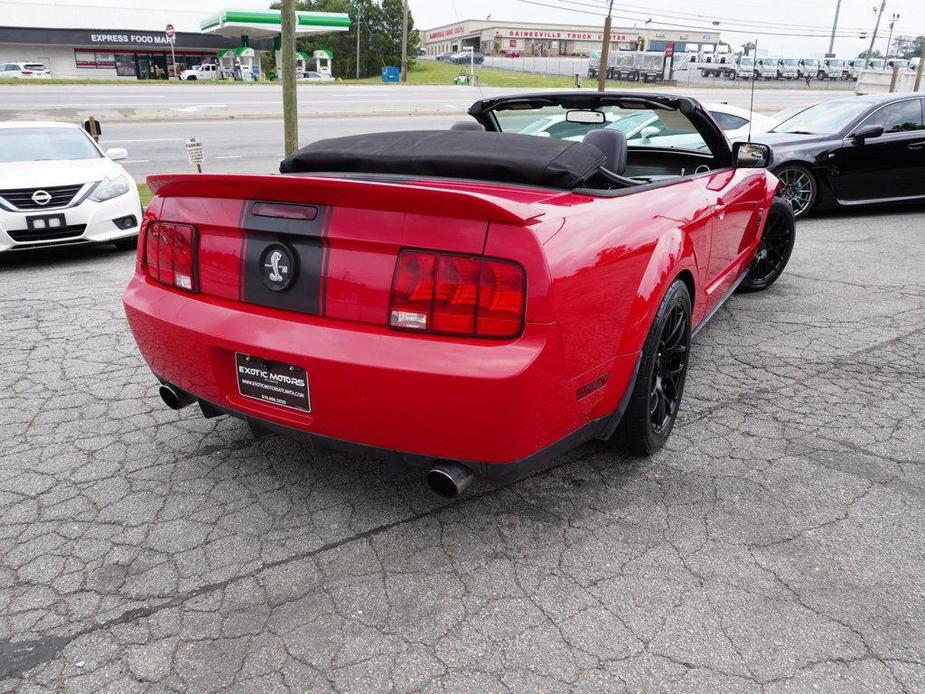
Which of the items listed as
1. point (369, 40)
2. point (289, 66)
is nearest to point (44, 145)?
point (289, 66)

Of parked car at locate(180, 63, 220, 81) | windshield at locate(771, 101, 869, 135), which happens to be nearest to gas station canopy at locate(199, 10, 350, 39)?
parked car at locate(180, 63, 220, 81)

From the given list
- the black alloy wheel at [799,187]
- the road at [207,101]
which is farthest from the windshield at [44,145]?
the road at [207,101]

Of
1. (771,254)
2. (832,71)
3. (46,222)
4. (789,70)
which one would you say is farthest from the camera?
(832,71)

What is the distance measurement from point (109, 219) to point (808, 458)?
617cm

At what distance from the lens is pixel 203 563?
2330mm

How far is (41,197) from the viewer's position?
6277mm

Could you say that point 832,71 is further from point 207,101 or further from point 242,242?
point 242,242

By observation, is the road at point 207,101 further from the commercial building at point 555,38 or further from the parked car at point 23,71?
the commercial building at point 555,38

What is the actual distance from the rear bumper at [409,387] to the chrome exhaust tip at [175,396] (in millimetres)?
218

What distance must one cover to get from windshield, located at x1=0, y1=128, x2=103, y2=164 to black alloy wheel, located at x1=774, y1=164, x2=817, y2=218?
773cm

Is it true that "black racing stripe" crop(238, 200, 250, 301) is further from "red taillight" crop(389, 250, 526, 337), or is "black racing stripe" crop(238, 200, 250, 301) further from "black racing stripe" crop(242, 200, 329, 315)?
"red taillight" crop(389, 250, 526, 337)

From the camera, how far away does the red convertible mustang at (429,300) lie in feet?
6.72

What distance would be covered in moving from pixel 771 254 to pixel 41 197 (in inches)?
243

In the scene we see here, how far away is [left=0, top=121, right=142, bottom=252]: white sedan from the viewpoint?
6203 millimetres
